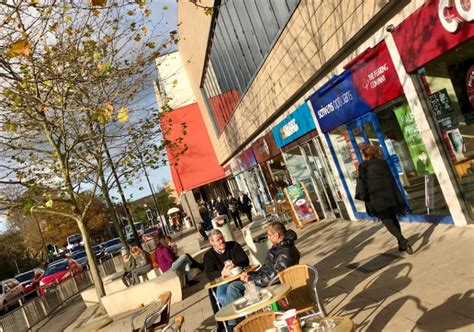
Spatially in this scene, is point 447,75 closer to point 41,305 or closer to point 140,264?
point 140,264

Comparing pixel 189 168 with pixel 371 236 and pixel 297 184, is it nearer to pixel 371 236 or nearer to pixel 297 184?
pixel 297 184

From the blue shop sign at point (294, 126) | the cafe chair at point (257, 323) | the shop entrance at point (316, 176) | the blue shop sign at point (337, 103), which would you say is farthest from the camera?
the shop entrance at point (316, 176)

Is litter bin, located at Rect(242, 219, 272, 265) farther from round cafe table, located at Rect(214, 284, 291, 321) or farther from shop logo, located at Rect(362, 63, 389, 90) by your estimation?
round cafe table, located at Rect(214, 284, 291, 321)

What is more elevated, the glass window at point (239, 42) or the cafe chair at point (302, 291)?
the glass window at point (239, 42)

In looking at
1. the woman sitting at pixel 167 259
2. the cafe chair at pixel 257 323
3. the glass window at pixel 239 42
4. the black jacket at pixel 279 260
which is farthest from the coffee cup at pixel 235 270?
the glass window at pixel 239 42

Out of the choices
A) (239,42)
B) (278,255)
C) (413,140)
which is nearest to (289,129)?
(239,42)

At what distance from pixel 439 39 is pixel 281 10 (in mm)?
5764

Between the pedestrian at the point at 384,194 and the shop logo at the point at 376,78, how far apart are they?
158cm

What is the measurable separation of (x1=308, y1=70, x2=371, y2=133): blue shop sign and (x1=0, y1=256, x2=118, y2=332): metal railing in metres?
9.57

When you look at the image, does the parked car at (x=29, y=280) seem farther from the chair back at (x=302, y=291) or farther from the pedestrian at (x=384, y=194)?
the chair back at (x=302, y=291)

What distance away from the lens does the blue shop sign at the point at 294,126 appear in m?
13.2

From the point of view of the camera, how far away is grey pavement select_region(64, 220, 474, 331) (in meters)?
5.07

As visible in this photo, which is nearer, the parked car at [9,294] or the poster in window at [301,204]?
the poster in window at [301,204]

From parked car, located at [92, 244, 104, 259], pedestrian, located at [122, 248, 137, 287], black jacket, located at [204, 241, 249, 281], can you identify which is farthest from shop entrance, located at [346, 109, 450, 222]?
parked car, located at [92, 244, 104, 259]
